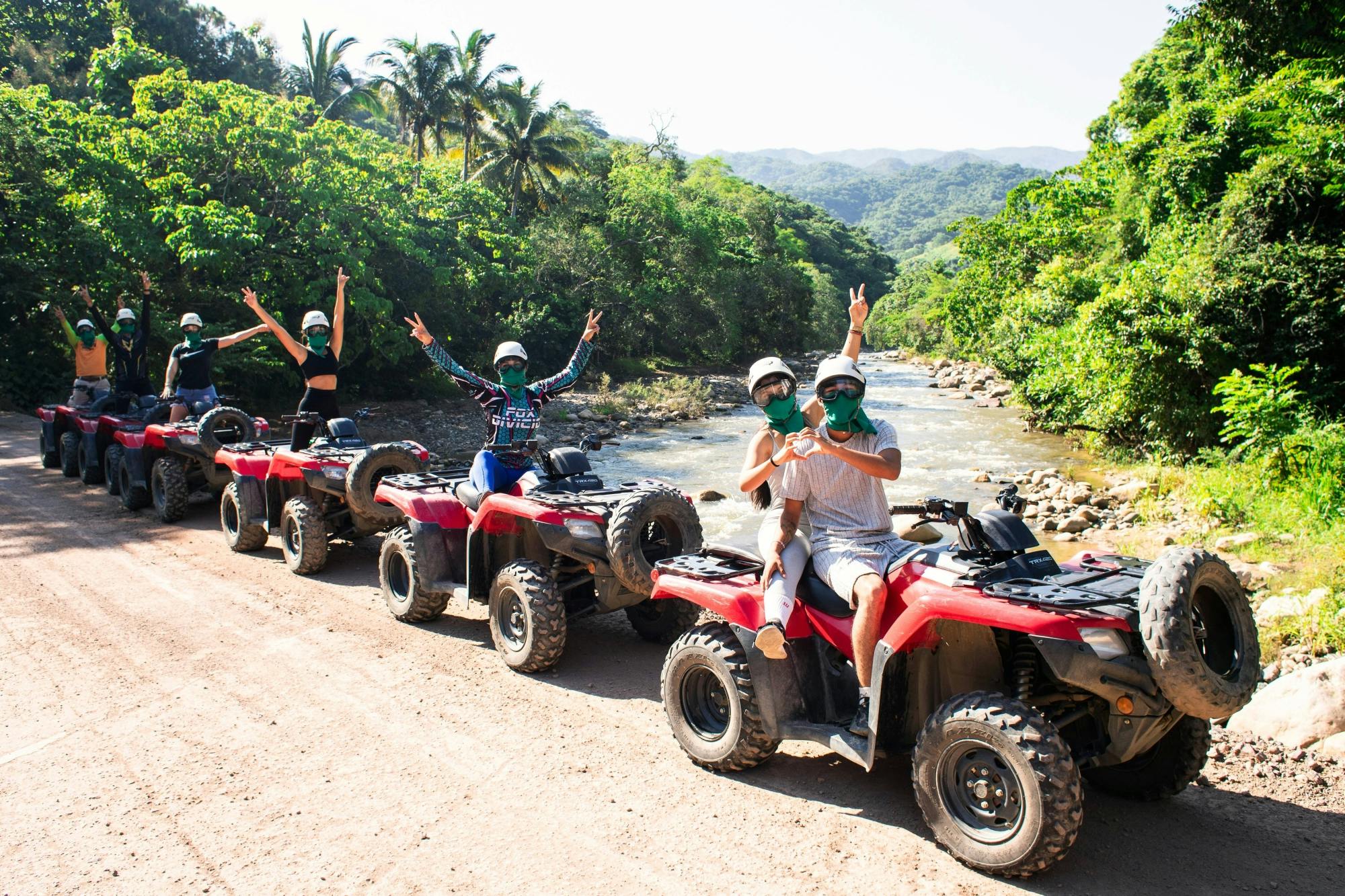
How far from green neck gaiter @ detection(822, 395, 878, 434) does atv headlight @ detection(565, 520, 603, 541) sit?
220 cm

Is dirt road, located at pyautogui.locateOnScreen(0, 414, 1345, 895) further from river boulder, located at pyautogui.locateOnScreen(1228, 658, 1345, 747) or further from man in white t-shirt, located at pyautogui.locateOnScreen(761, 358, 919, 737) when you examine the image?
river boulder, located at pyautogui.locateOnScreen(1228, 658, 1345, 747)

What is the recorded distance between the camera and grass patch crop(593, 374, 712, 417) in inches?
1205

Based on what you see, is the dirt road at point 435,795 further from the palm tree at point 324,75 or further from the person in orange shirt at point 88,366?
the palm tree at point 324,75

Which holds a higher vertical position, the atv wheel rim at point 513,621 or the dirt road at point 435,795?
the atv wheel rim at point 513,621

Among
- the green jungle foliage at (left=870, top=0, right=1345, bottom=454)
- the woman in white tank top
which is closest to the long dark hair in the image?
the woman in white tank top

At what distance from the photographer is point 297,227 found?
70.0ft

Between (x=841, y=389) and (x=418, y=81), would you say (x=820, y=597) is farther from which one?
(x=418, y=81)

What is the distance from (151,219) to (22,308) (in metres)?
4.47

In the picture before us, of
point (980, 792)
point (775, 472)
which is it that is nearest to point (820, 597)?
point (775, 472)

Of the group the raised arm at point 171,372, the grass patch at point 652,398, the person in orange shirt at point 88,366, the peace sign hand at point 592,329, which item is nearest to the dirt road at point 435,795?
the peace sign hand at point 592,329

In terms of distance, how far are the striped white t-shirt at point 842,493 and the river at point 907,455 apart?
722cm

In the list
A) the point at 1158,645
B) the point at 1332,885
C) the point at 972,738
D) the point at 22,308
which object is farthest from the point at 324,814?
the point at 22,308

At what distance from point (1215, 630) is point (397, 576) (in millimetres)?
5905

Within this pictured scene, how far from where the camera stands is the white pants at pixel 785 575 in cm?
447
